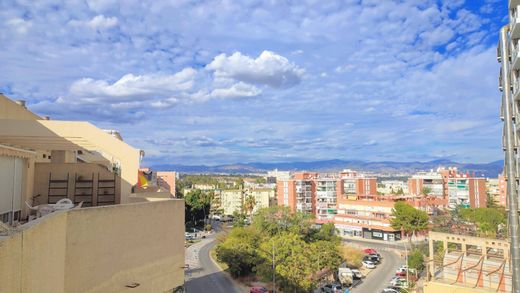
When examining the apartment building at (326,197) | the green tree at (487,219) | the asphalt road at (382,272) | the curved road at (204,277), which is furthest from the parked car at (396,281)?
the apartment building at (326,197)

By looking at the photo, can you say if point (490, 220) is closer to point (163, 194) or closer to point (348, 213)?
point (348, 213)

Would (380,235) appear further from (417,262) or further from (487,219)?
(417,262)

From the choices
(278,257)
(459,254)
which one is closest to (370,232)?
(278,257)

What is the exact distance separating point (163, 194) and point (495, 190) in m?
99.2

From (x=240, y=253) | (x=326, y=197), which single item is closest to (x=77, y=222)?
(x=240, y=253)

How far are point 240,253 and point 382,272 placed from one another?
45.1ft

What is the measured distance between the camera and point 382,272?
115 ft

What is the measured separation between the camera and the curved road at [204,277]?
95.5 ft

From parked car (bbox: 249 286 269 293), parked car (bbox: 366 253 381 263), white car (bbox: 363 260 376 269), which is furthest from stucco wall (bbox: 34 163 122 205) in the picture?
parked car (bbox: 366 253 381 263)

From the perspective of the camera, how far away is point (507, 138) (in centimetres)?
757

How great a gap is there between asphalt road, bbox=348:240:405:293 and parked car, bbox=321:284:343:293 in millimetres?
1155

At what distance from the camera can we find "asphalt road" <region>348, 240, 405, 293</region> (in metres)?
29.8

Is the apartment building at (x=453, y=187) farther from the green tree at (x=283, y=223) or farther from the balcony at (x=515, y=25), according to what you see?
the balcony at (x=515, y=25)

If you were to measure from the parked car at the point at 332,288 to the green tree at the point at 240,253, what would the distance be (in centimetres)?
564
